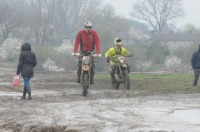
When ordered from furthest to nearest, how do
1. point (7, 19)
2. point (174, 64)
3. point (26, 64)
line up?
point (7, 19) → point (174, 64) → point (26, 64)

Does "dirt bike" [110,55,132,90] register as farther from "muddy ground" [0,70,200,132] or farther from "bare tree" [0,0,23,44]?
"bare tree" [0,0,23,44]

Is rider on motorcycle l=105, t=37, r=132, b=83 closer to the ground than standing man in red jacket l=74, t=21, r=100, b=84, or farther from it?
closer to the ground

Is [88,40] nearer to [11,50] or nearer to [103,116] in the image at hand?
[103,116]

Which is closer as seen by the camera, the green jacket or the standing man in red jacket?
the standing man in red jacket

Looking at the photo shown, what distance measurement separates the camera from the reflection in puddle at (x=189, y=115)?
10391 millimetres

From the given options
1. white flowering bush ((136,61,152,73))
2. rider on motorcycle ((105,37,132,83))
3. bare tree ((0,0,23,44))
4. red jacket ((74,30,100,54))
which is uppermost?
bare tree ((0,0,23,44))

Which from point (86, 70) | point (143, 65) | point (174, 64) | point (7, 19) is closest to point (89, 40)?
point (86, 70)

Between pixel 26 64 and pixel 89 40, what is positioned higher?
pixel 89 40

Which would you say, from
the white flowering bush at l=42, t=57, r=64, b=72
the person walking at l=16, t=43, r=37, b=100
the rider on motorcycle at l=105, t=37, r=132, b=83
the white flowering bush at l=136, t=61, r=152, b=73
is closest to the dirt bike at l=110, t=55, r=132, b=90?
the rider on motorcycle at l=105, t=37, r=132, b=83

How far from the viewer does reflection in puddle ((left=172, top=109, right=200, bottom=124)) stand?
10391 millimetres

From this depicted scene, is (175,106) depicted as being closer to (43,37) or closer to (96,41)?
(96,41)

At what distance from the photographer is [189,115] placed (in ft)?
36.8

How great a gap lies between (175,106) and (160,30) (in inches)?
4287

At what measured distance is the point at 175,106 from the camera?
43.3 ft
